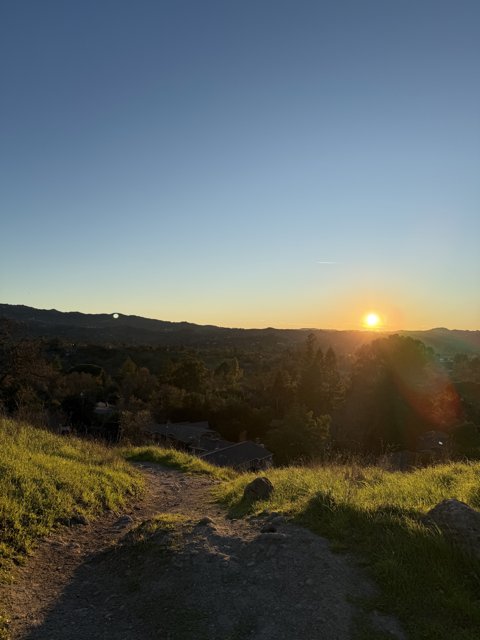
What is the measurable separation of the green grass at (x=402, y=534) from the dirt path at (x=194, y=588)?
25cm

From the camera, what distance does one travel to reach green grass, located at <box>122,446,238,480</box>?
1309 cm

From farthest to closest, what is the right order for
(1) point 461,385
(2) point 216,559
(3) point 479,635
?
1. (1) point 461,385
2. (2) point 216,559
3. (3) point 479,635

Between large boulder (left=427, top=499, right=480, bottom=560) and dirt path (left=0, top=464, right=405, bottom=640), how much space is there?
3.56 feet

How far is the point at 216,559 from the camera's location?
5.04m

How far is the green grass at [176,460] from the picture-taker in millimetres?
13086

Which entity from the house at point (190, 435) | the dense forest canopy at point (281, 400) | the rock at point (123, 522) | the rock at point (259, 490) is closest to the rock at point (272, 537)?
the rock at point (259, 490)

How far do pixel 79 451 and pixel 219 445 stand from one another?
91.3ft

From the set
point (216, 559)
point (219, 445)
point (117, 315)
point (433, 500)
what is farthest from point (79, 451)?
point (117, 315)

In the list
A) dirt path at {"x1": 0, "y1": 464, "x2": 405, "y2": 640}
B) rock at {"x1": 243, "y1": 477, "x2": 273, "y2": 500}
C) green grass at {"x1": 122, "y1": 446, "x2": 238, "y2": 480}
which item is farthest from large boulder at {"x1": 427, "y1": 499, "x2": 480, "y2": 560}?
green grass at {"x1": 122, "y1": 446, "x2": 238, "y2": 480}

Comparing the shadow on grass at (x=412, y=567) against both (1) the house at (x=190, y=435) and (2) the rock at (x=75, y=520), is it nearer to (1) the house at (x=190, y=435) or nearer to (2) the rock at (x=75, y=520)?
(2) the rock at (x=75, y=520)

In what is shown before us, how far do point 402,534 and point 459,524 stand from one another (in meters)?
0.62

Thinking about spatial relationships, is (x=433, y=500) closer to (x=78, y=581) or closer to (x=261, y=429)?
(x=78, y=581)

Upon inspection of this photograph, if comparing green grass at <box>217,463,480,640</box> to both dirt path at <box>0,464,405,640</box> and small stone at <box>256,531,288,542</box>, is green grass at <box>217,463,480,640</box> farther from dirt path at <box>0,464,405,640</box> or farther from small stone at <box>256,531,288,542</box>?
small stone at <box>256,531,288,542</box>

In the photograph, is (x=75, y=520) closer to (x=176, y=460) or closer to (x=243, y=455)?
(x=176, y=460)
